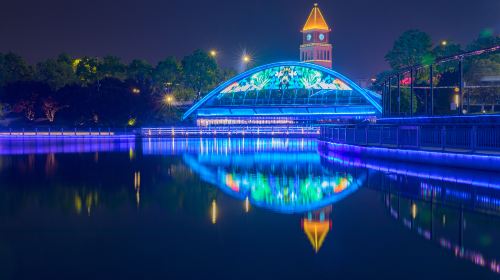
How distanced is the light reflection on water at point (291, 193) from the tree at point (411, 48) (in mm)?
76971

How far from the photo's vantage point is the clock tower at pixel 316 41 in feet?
557

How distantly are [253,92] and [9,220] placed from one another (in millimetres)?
73012

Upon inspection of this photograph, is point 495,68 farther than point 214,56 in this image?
No

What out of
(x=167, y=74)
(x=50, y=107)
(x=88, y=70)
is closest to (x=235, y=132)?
(x=50, y=107)

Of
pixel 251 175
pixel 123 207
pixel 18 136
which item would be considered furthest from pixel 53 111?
pixel 123 207

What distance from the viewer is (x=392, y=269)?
751 centimetres

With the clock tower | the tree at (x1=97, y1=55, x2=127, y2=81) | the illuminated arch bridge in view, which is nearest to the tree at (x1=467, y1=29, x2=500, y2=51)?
the illuminated arch bridge

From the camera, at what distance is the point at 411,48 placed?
318 ft

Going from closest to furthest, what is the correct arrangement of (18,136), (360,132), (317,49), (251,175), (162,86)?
1. (251,175)
2. (360,132)
3. (18,136)
4. (162,86)
5. (317,49)

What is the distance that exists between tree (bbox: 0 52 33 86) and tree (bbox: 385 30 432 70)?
58469 mm

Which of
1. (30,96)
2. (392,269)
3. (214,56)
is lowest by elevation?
(392,269)

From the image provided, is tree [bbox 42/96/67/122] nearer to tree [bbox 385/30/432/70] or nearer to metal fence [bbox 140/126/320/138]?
metal fence [bbox 140/126/320/138]

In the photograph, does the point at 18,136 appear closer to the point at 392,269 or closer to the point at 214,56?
the point at 214,56

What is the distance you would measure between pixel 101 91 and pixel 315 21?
4192 inches
